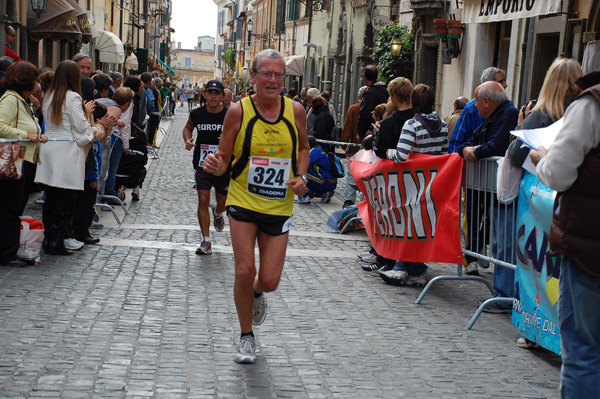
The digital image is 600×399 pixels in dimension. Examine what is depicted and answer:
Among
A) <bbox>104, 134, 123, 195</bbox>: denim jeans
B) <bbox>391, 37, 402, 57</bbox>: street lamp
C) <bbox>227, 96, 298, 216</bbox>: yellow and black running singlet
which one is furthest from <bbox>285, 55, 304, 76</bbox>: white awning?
<bbox>227, 96, 298, 216</bbox>: yellow and black running singlet

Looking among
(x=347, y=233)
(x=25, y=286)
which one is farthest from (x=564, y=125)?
(x=347, y=233)

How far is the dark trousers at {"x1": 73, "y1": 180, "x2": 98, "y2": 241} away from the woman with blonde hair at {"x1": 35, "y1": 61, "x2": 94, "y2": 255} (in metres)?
0.49

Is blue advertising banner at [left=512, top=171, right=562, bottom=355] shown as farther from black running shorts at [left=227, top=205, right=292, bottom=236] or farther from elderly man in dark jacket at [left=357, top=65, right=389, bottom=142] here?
elderly man in dark jacket at [left=357, top=65, right=389, bottom=142]

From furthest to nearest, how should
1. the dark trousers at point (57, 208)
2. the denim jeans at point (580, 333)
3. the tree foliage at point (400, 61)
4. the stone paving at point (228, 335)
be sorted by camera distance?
the tree foliage at point (400, 61) → the dark trousers at point (57, 208) → the stone paving at point (228, 335) → the denim jeans at point (580, 333)

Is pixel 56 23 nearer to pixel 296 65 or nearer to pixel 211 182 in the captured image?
pixel 211 182

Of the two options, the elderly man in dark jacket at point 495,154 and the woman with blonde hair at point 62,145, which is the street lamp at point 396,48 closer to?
the elderly man in dark jacket at point 495,154

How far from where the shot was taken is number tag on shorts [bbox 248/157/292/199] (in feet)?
18.7

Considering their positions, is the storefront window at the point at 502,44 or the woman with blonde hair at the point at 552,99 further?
the storefront window at the point at 502,44

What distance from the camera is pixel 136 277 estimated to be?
8.12 meters

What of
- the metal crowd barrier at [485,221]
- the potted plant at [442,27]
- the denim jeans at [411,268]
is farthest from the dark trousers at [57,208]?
the potted plant at [442,27]

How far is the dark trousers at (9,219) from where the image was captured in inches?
325

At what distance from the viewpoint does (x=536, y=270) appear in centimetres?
611

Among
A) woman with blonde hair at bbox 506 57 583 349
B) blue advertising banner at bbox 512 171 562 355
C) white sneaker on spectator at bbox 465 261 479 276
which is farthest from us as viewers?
white sneaker on spectator at bbox 465 261 479 276

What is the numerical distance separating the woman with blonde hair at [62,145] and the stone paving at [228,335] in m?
0.45
